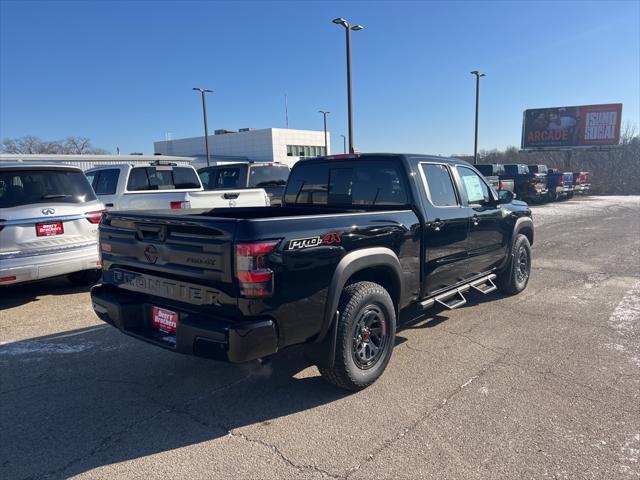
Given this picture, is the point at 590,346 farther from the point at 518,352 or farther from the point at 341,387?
the point at 341,387

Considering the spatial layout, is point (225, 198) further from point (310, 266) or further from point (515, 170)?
point (515, 170)

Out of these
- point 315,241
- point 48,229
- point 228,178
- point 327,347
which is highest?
point 228,178

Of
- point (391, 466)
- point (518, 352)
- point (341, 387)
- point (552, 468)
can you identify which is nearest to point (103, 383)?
point (341, 387)

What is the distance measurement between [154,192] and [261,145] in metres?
52.3

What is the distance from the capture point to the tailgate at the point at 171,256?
2945 millimetres

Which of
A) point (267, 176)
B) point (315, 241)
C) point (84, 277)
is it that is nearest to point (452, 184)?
point (315, 241)

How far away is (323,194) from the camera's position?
16.5ft

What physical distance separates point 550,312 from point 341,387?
3.53 metres

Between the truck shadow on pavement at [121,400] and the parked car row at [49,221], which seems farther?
the parked car row at [49,221]

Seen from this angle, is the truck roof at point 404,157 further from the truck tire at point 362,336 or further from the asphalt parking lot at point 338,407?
the asphalt parking lot at point 338,407

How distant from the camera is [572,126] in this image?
43125mm

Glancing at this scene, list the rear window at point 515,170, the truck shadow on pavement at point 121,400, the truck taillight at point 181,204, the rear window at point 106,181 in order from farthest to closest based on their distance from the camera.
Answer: the rear window at point 515,170 < the rear window at point 106,181 < the truck taillight at point 181,204 < the truck shadow on pavement at point 121,400

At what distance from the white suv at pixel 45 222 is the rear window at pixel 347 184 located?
3076 mm

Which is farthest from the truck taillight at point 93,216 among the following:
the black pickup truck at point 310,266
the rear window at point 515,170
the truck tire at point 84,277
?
the rear window at point 515,170
